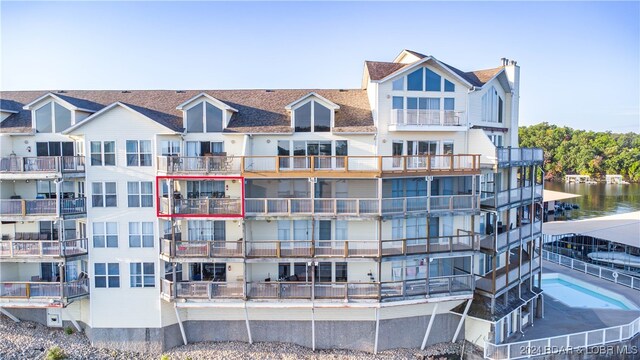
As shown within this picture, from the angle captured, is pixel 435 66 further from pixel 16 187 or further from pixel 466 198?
pixel 16 187

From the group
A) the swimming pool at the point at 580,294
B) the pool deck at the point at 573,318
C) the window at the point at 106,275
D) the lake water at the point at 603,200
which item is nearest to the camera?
the window at the point at 106,275

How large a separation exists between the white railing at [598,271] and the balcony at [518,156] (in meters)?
A: 11.7

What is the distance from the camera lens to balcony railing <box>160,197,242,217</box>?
20.3 metres

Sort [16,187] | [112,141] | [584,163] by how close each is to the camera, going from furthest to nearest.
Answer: [584,163], [16,187], [112,141]

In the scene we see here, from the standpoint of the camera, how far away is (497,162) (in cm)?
2148

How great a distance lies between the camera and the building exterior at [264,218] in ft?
67.3

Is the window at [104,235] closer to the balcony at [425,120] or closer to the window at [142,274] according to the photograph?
the window at [142,274]

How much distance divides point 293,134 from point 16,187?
15.0 m

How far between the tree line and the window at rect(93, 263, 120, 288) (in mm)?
97087

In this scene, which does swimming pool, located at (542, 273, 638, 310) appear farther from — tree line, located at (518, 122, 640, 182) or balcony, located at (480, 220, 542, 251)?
tree line, located at (518, 122, 640, 182)

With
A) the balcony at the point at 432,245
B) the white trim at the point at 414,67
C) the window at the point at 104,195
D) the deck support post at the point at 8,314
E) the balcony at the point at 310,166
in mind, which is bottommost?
the deck support post at the point at 8,314

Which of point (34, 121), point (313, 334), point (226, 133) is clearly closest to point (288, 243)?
point (313, 334)

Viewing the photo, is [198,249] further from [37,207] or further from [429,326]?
[429,326]

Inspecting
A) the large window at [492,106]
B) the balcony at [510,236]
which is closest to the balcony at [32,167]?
the balcony at [510,236]
